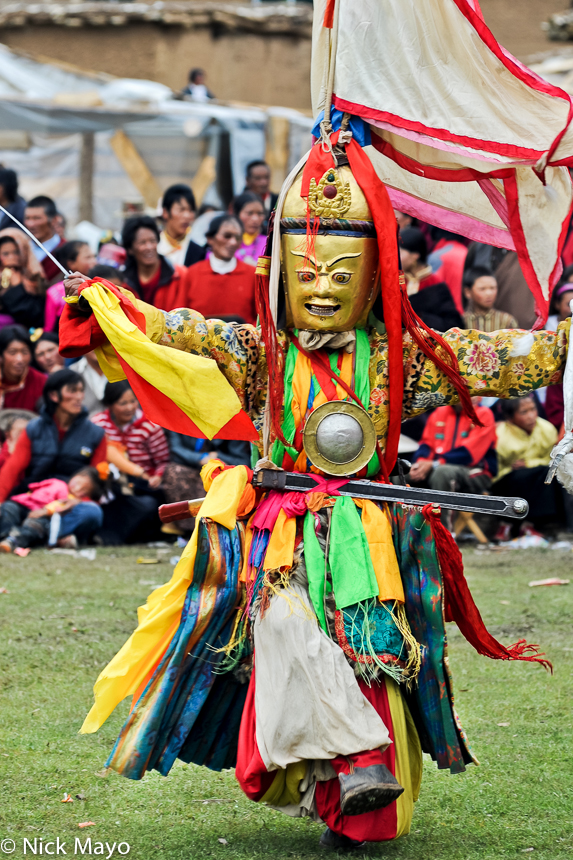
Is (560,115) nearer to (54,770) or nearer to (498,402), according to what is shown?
(54,770)

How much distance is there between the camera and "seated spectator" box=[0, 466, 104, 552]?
7.98m

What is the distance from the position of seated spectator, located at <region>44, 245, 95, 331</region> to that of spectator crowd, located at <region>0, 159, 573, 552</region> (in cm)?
1

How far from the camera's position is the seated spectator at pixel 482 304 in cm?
854

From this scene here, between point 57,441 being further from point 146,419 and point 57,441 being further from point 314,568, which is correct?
point 314,568

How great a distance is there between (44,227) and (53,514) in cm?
262

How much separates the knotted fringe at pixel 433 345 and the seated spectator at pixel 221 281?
493 cm

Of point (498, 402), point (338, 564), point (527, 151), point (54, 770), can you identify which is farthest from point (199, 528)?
point (498, 402)

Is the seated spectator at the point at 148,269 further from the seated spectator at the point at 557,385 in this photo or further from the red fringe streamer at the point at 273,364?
the red fringe streamer at the point at 273,364

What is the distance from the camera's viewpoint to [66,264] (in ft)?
29.2

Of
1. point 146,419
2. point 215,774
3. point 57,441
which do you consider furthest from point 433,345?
point 57,441

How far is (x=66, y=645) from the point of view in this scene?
228 inches

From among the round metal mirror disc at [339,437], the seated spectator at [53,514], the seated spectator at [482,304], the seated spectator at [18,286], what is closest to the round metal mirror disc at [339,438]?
the round metal mirror disc at [339,437]

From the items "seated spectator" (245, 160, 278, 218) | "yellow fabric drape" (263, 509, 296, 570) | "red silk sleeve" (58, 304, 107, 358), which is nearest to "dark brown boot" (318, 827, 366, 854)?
"yellow fabric drape" (263, 509, 296, 570)

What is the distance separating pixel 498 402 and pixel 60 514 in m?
3.33
